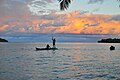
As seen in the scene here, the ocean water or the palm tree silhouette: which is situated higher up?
the palm tree silhouette

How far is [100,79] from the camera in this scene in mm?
24766

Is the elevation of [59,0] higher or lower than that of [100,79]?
higher

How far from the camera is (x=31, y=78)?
2534cm

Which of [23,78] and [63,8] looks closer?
[63,8]

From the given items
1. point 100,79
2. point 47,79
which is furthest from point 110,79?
point 47,79

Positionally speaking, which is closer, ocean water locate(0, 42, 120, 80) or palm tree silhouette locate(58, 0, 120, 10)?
palm tree silhouette locate(58, 0, 120, 10)

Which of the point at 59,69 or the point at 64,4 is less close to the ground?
the point at 64,4

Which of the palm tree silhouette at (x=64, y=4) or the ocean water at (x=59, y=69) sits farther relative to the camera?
the ocean water at (x=59, y=69)

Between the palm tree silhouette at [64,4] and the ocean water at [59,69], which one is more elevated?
the palm tree silhouette at [64,4]

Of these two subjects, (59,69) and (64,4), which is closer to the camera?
(64,4)

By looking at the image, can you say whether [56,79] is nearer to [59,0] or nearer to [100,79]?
[100,79]

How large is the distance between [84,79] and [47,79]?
3.58m

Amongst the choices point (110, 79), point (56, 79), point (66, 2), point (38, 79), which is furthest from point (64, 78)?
point (66, 2)

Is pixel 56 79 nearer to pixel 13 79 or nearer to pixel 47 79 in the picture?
pixel 47 79
